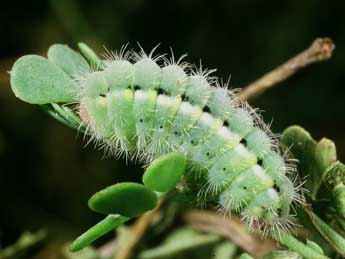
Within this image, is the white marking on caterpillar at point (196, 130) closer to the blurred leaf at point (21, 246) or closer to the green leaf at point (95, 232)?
the green leaf at point (95, 232)

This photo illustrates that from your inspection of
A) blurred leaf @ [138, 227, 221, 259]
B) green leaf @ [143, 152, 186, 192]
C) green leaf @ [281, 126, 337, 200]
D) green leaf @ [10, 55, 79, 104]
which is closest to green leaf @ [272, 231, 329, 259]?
green leaf @ [281, 126, 337, 200]

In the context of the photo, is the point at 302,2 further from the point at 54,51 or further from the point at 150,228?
the point at 54,51

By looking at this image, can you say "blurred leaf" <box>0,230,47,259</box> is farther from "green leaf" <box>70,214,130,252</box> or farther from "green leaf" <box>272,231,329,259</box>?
"green leaf" <box>272,231,329,259</box>

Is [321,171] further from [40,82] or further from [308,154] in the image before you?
[40,82]

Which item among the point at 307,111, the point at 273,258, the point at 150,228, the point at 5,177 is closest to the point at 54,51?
the point at 273,258

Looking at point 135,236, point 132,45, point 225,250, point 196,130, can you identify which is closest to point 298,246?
point 196,130

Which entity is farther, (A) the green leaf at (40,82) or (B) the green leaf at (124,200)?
(A) the green leaf at (40,82)

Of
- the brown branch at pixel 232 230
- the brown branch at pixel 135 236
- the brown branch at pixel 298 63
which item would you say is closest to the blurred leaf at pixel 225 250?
the brown branch at pixel 232 230
